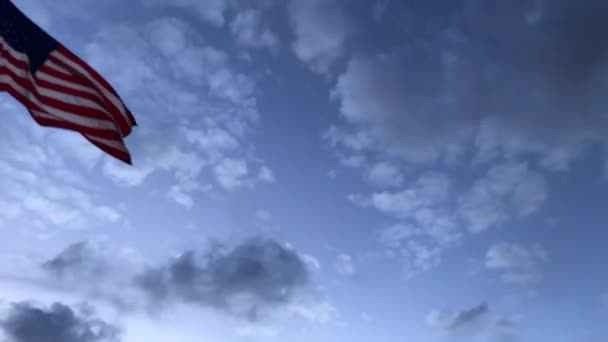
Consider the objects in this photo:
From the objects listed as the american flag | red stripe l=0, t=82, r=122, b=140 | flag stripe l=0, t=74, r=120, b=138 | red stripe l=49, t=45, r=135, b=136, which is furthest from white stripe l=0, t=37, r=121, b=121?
red stripe l=0, t=82, r=122, b=140

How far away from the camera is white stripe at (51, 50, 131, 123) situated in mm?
15160

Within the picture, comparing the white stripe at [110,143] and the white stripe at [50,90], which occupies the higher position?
the white stripe at [50,90]

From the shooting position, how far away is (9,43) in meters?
14.6

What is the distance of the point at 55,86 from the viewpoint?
15.1 m

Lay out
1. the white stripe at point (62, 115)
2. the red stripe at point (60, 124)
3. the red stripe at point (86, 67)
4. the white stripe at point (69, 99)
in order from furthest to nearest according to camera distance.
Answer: the red stripe at point (86, 67), the white stripe at point (69, 99), the white stripe at point (62, 115), the red stripe at point (60, 124)

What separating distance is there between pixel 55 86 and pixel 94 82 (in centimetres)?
101

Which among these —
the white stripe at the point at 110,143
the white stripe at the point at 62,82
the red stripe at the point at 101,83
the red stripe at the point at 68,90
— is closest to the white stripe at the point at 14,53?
the white stripe at the point at 62,82

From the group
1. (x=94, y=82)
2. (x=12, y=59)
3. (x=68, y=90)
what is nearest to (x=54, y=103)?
(x=68, y=90)

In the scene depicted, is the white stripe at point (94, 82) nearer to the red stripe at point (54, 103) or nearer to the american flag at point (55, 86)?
the american flag at point (55, 86)

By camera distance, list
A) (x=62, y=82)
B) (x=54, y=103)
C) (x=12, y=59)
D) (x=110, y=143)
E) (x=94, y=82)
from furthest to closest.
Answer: (x=94, y=82)
(x=62, y=82)
(x=54, y=103)
(x=110, y=143)
(x=12, y=59)

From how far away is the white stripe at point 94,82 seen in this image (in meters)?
15.2

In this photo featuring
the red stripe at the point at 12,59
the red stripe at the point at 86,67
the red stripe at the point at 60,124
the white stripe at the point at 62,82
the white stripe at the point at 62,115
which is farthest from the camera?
the red stripe at the point at 86,67

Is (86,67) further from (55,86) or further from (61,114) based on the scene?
(61,114)

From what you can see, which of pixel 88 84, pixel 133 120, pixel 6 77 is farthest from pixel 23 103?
pixel 133 120
